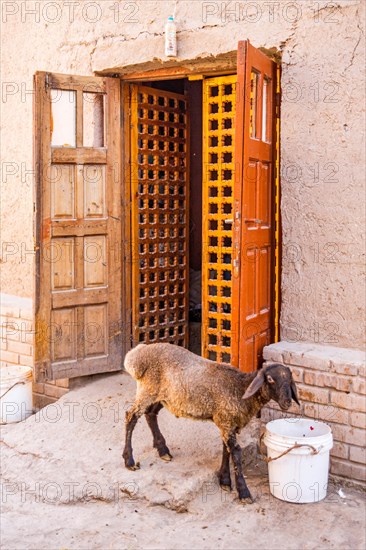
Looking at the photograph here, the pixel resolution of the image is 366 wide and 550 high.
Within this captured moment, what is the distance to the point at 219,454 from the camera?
546 centimetres

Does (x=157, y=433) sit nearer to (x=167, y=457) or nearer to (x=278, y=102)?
(x=167, y=457)

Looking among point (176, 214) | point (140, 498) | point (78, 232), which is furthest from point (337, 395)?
point (176, 214)

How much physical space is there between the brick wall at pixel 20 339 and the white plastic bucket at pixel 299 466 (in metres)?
2.75

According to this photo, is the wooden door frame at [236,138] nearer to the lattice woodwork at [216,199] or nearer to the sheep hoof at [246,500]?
the lattice woodwork at [216,199]

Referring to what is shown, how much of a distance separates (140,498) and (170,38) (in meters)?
3.73

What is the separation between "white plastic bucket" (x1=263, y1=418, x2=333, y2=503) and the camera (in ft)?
16.0

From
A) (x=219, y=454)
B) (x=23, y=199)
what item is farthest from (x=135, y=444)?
(x=23, y=199)

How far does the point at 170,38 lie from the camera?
6027 millimetres

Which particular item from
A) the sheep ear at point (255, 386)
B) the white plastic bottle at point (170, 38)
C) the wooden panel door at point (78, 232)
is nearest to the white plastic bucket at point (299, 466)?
the sheep ear at point (255, 386)

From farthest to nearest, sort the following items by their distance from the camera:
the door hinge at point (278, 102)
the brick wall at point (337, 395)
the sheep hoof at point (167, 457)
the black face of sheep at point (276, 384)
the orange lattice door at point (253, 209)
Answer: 1. the door hinge at point (278, 102)
2. the sheep hoof at point (167, 457)
3. the brick wall at point (337, 395)
4. the orange lattice door at point (253, 209)
5. the black face of sheep at point (276, 384)

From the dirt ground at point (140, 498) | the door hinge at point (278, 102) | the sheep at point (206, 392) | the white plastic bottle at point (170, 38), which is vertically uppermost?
the white plastic bottle at point (170, 38)

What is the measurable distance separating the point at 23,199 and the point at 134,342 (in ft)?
6.29

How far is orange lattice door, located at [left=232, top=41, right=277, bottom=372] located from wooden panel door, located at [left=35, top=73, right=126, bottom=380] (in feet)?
5.34

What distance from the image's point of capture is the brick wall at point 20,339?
23.6ft
